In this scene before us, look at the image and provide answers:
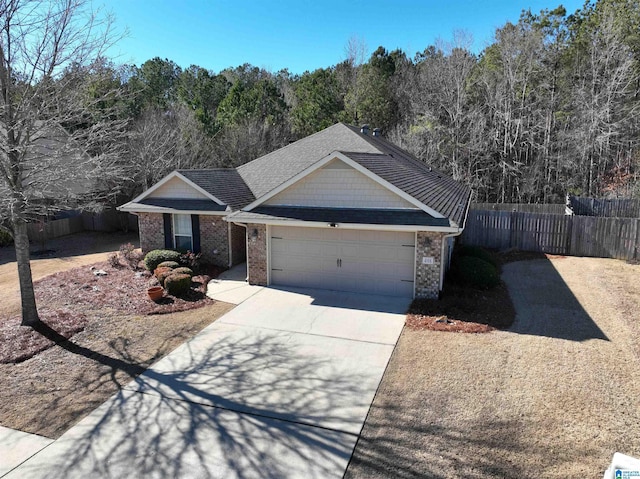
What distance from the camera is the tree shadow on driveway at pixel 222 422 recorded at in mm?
5250

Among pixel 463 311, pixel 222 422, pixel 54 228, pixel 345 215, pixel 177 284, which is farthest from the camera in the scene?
pixel 54 228

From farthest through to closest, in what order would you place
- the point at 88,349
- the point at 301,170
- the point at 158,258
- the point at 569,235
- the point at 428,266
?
the point at 569,235
the point at 301,170
the point at 158,258
the point at 428,266
the point at 88,349

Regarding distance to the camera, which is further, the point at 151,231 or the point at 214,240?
the point at 151,231

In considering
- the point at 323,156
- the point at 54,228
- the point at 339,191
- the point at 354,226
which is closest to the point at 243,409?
the point at 354,226

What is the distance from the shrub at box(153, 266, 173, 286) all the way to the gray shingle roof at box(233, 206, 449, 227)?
2722 mm

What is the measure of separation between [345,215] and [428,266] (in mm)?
2661

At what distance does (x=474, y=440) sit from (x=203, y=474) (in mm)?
3549

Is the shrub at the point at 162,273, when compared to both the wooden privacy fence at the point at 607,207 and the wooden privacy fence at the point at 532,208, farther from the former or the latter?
the wooden privacy fence at the point at 607,207

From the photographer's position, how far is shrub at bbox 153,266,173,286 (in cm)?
1276

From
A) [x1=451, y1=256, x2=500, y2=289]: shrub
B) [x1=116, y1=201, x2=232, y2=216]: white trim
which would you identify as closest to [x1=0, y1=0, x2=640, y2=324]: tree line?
[x1=116, y1=201, x2=232, y2=216]: white trim

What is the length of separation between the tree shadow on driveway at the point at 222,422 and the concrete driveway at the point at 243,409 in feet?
0.05

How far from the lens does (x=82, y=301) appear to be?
38.5 ft

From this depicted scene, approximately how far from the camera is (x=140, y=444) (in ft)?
18.6

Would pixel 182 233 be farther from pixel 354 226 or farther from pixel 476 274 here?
pixel 476 274
